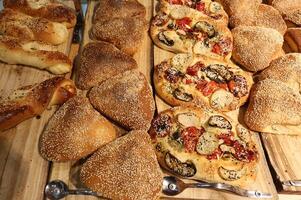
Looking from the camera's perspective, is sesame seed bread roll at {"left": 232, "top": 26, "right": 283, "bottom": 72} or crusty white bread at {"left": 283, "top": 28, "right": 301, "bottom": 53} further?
crusty white bread at {"left": 283, "top": 28, "right": 301, "bottom": 53}

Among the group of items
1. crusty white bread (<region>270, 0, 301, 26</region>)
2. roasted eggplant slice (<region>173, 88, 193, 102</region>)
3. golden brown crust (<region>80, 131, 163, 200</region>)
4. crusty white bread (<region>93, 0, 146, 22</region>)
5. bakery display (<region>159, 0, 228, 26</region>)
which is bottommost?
golden brown crust (<region>80, 131, 163, 200</region>)

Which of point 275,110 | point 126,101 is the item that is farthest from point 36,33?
point 275,110

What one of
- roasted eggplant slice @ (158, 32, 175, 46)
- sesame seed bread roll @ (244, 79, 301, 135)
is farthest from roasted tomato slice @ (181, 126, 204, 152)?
roasted eggplant slice @ (158, 32, 175, 46)

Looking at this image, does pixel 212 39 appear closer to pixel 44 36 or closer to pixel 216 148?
pixel 216 148

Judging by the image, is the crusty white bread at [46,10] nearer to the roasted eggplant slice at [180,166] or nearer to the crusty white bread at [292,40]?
the roasted eggplant slice at [180,166]

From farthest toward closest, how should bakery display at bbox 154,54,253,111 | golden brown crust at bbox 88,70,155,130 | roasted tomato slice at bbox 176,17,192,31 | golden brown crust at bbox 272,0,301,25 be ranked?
golden brown crust at bbox 272,0,301,25 → roasted tomato slice at bbox 176,17,192,31 → bakery display at bbox 154,54,253,111 → golden brown crust at bbox 88,70,155,130

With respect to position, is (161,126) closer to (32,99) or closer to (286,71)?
(32,99)

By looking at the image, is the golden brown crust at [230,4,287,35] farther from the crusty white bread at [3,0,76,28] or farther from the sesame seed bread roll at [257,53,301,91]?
the crusty white bread at [3,0,76,28]

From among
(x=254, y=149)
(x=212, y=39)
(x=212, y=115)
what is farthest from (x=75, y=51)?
(x=254, y=149)
